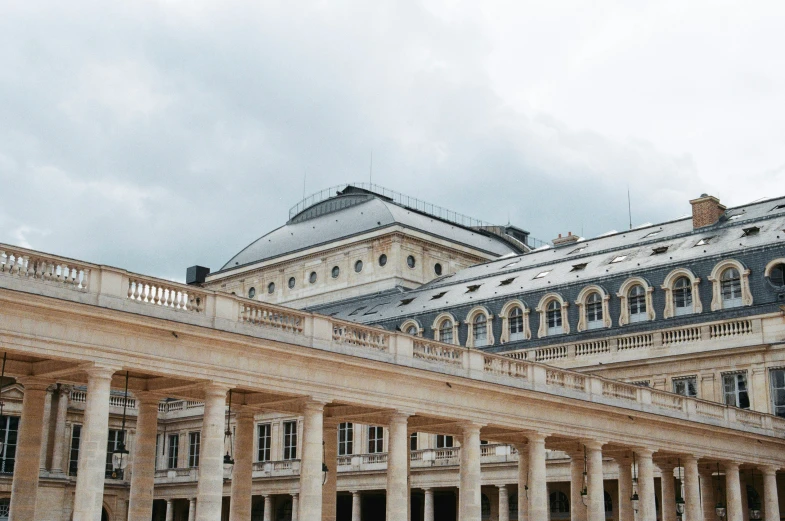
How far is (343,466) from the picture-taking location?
220 ft

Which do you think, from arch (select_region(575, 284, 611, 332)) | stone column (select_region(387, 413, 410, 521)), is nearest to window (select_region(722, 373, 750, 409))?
arch (select_region(575, 284, 611, 332))

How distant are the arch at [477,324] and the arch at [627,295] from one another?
29.5ft

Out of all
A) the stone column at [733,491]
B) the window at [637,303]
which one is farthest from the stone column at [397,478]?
the window at [637,303]

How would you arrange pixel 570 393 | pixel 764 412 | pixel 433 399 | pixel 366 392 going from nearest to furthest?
pixel 366 392
pixel 433 399
pixel 570 393
pixel 764 412

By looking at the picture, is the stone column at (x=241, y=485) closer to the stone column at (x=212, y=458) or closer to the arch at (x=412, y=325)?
the stone column at (x=212, y=458)

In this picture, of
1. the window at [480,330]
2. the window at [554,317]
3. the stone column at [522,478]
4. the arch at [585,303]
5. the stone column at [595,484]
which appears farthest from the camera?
the window at [480,330]

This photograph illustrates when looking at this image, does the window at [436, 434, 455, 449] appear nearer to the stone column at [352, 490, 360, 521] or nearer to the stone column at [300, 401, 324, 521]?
the stone column at [352, 490, 360, 521]

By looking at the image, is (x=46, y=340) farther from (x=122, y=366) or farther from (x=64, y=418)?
(x=64, y=418)

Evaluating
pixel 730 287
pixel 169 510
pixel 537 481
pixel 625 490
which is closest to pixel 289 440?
pixel 169 510

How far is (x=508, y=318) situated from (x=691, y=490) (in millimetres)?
21788

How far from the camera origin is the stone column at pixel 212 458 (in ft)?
91.1

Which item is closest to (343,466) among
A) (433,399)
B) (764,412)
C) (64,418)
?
(64,418)

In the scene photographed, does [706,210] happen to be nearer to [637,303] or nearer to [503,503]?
[637,303]

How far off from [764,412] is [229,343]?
105 feet
